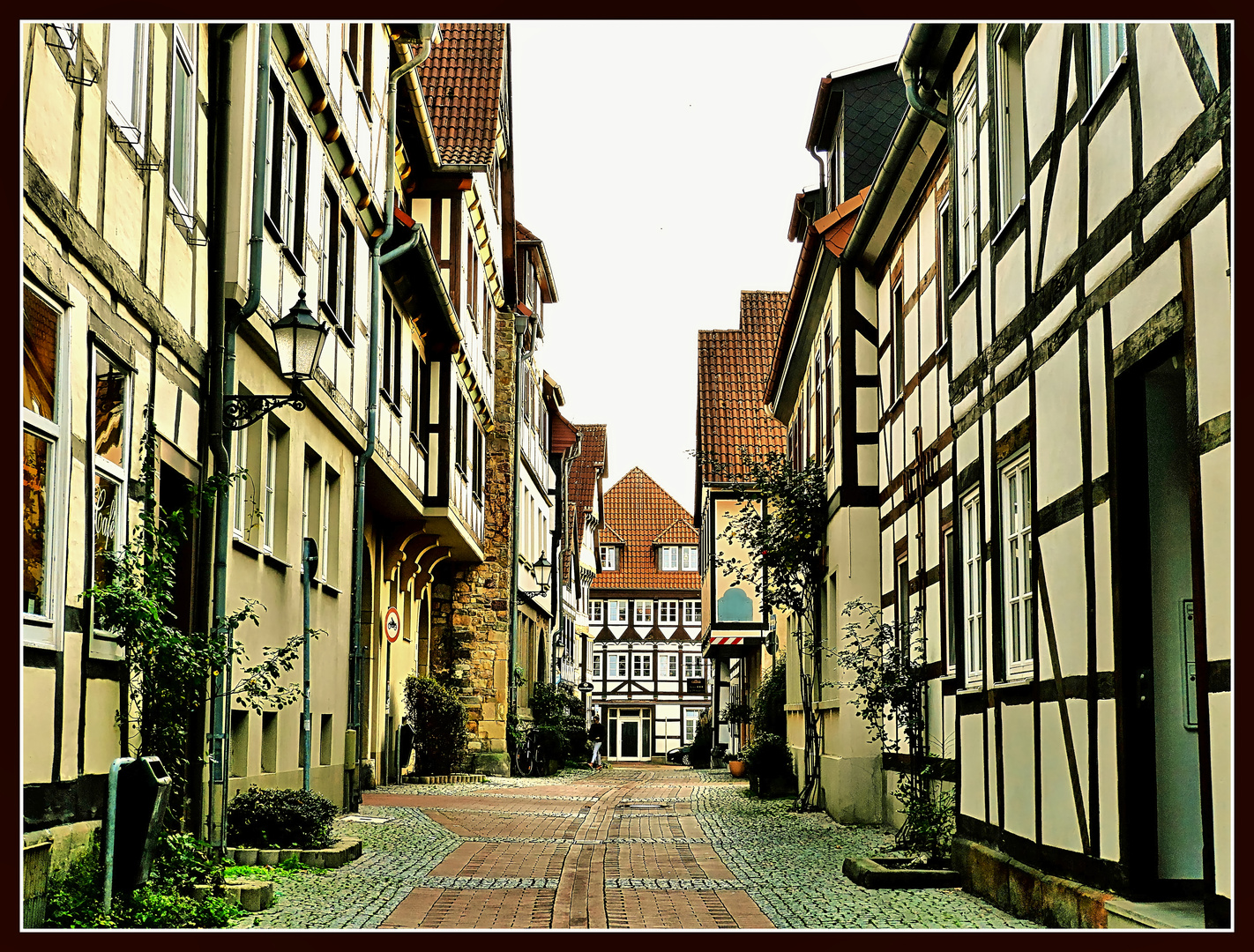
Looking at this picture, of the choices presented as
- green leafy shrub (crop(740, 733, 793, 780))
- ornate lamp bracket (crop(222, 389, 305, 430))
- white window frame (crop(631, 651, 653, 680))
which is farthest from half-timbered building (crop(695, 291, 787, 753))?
white window frame (crop(631, 651, 653, 680))

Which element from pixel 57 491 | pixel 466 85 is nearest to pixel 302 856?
pixel 57 491

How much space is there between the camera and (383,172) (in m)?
17.2

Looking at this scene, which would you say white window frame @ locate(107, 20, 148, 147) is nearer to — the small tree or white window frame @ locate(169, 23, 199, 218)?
white window frame @ locate(169, 23, 199, 218)

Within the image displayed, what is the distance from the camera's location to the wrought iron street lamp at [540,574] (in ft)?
109

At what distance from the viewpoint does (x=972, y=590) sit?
10.6 metres

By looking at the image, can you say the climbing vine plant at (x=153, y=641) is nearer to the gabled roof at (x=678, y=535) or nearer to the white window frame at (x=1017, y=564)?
the white window frame at (x=1017, y=564)

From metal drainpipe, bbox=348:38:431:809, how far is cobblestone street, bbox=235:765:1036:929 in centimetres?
165

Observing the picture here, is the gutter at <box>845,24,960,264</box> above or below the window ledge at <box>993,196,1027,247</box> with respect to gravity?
A: above

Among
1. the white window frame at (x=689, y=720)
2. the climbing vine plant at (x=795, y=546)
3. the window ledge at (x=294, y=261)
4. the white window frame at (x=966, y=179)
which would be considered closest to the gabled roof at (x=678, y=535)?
the white window frame at (x=689, y=720)

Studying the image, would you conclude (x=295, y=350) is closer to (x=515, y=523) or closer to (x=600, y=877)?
(x=600, y=877)

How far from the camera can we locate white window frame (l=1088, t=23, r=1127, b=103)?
6926 mm
